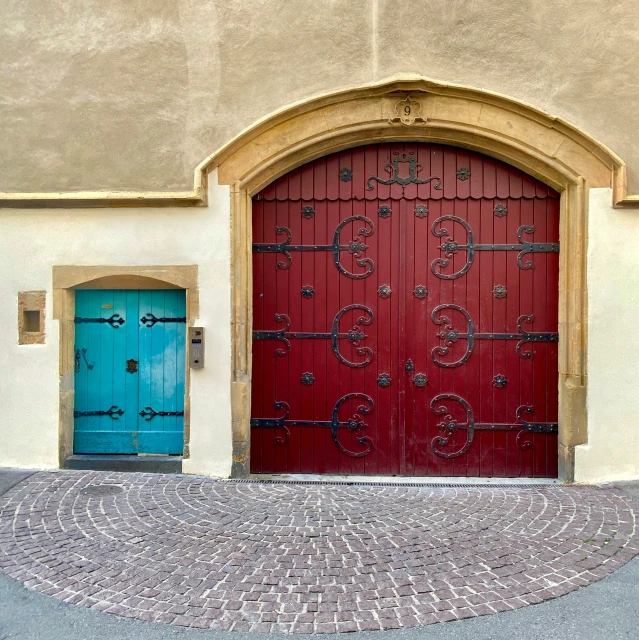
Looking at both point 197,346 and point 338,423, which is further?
point 338,423

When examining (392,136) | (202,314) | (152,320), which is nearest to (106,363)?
(152,320)

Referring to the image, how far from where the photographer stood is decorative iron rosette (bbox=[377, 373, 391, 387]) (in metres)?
5.22

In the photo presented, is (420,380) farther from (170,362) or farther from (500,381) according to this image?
(170,362)

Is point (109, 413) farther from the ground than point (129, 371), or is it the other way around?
point (129, 371)

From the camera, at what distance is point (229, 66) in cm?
502

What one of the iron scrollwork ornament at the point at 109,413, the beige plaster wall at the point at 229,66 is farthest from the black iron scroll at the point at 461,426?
the iron scrollwork ornament at the point at 109,413

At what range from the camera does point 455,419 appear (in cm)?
Answer: 520

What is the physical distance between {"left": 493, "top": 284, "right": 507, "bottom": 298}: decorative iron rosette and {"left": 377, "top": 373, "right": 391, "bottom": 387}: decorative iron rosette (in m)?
1.21

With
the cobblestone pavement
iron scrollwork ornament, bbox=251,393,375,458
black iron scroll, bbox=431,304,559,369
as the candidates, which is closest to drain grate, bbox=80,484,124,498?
the cobblestone pavement

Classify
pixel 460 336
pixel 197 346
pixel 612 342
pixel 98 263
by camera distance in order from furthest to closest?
pixel 460 336 < pixel 98 263 < pixel 197 346 < pixel 612 342

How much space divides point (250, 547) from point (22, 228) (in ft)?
11.5

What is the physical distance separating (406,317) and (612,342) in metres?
1.73

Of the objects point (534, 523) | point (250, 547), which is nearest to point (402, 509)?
point (534, 523)

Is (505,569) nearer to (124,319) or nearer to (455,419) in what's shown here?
(455,419)
